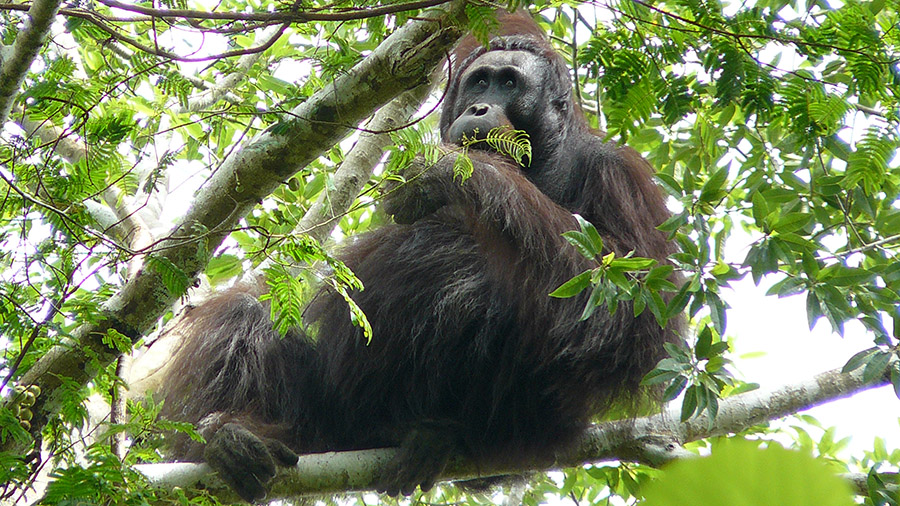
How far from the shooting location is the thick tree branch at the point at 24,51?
6.36 feet

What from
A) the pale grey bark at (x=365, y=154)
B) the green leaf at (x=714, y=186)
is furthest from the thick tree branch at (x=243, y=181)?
the pale grey bark at (x=365, y=154)

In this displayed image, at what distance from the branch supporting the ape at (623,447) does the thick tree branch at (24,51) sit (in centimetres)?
150

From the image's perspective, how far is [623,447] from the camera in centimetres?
358

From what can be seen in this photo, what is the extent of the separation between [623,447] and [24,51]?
2.70 meters

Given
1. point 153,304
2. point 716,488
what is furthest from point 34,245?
point 716,488

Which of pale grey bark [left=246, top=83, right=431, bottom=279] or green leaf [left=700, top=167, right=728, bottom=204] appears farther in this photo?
pale grey bark [left=246, top=83, right=431, bottom=279]

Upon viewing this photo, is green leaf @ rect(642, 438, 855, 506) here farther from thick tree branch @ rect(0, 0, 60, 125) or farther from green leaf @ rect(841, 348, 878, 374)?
green leaf @ rect(841, 348, 878, 374)

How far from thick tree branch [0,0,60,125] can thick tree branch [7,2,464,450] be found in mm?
637

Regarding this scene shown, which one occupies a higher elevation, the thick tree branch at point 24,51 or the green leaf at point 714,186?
the thick tree branch at point 24,51

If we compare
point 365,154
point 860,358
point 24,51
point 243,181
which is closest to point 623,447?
point 860,358

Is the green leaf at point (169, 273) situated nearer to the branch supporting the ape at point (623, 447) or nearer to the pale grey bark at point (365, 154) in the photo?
the branch supporting the ape at point (623, 447)

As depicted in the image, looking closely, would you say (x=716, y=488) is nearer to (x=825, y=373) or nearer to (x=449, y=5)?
(x=449, y=5)

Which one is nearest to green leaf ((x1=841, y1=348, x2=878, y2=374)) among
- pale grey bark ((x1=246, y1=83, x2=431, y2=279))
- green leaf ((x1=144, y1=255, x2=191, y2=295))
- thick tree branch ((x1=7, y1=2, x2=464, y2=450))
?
thick tree branch ((x1=7, y1=2, x2=464, y2=450))

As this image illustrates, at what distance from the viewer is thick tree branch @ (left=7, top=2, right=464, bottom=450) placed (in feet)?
8.37
